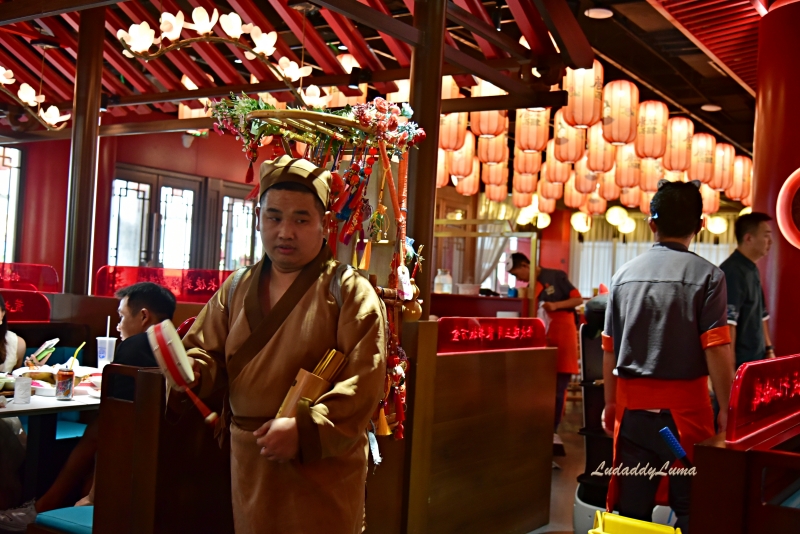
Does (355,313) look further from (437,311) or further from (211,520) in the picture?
(437,311)

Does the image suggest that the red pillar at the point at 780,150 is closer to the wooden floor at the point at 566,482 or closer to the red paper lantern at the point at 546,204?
the wooden floor at the point at 566,482

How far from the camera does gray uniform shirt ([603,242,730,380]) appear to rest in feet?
8.27

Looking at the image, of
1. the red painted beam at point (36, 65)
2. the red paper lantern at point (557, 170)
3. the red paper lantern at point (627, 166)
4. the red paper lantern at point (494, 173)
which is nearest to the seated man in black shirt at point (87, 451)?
the red painted beam at point (36, 65)

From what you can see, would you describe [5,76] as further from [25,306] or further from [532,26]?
[532,26]

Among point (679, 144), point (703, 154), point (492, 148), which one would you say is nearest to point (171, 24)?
point (492, 148)

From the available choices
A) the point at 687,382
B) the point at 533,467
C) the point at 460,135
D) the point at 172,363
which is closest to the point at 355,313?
the point at 172,363

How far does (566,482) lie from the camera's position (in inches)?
211

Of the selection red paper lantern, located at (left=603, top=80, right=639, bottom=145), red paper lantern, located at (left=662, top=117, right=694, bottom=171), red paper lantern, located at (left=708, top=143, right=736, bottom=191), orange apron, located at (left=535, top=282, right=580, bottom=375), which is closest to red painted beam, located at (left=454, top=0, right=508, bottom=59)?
orange apron, located at (left=535, top=282, right=580, bottom=375)

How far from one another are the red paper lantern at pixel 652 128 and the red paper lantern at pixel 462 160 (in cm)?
249

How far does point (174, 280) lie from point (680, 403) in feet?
14.7

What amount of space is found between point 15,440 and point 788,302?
498 cm

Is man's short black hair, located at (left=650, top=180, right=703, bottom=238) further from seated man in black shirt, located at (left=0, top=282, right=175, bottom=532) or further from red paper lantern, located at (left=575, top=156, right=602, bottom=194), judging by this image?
red paper lantern, located at (left=575, top=156, right=602, bottom=194)

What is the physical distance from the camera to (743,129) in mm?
12984

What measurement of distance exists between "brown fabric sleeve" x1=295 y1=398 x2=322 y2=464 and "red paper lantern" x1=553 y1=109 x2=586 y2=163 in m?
7.83
